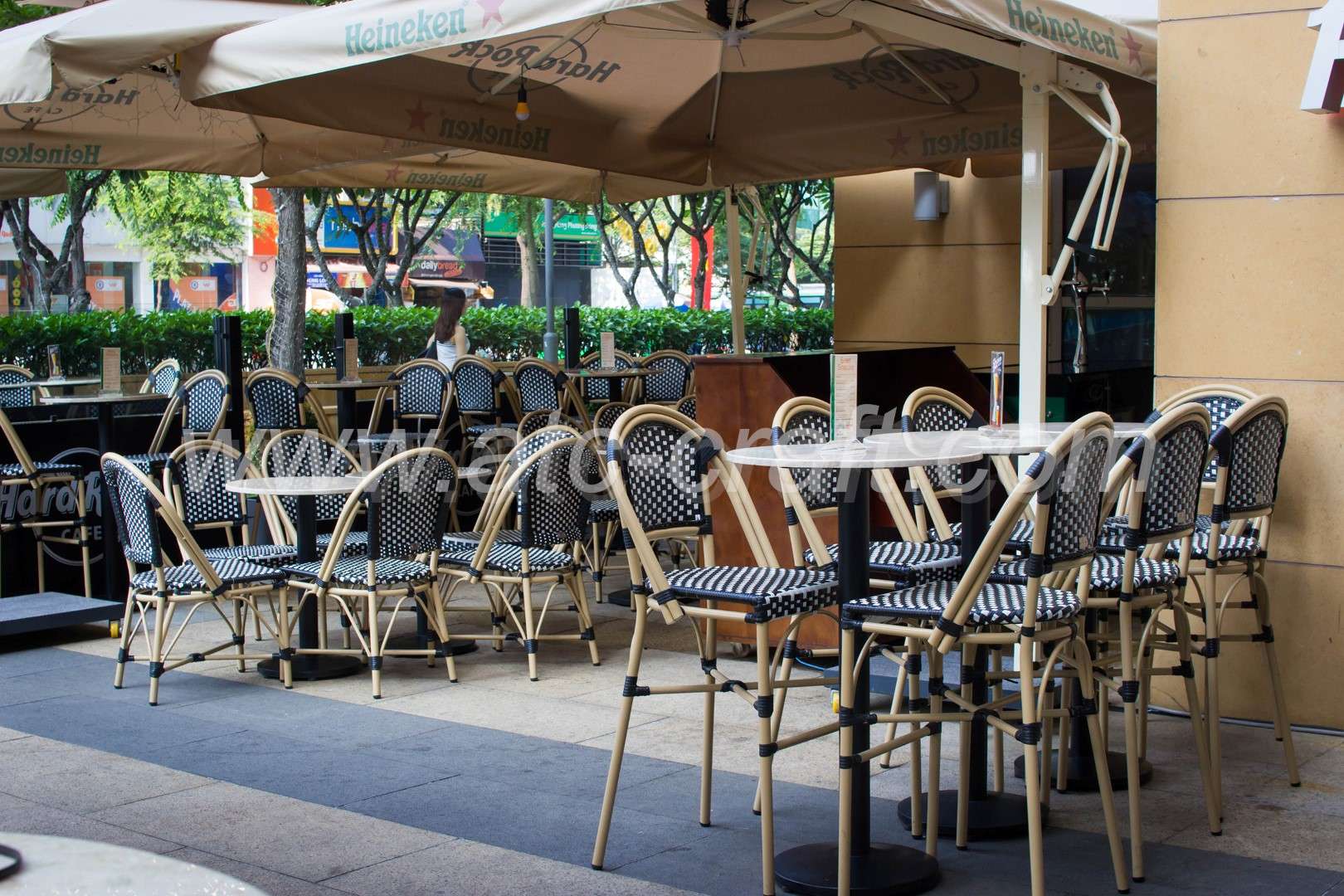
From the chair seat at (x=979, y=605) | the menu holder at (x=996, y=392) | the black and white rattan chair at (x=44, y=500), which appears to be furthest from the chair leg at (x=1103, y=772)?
the black and white rattan chair at (x=44, y=500)

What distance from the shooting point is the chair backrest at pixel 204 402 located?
8.92 meters

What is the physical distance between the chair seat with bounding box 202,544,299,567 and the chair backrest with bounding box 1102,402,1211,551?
3.98 meters

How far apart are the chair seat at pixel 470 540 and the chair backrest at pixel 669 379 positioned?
5477mm

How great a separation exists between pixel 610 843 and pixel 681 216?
2065 cm

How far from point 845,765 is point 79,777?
9.08ft

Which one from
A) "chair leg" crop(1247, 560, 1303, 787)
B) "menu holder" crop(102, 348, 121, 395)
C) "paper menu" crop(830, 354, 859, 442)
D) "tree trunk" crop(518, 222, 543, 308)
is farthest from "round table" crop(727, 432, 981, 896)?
"tree trunk" crop(518, 222, 543, 308)

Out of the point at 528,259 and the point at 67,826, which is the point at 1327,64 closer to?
the point at 67,826

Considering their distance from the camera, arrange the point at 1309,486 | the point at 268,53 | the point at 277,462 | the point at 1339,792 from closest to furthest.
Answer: the point at 1339,792 < the point at 1309,486 < the point at 268,53 < the point at 277,462

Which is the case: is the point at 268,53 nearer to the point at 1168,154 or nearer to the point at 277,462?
the point at 277,462

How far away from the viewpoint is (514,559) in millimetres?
6691

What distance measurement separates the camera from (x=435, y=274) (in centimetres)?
4722

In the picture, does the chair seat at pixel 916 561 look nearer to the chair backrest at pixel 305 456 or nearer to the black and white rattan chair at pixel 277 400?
the chair backrest at pixel 305 456

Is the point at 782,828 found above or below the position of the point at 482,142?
below

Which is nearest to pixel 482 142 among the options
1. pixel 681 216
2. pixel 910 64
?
pixel 910 64
